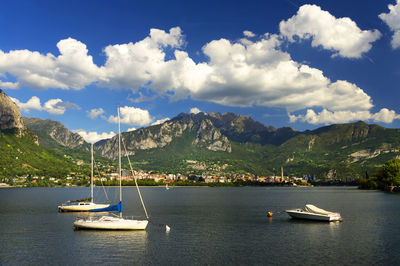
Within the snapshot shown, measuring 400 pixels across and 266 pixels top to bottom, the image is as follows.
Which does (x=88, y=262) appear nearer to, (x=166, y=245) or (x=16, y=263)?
(x=16, y=263)

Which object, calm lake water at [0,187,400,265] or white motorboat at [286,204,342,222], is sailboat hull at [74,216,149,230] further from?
white motorboat at [286,204,342,222]

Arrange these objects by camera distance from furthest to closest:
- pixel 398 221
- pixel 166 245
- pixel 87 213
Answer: pixel 87 213 < pixel 398 221 < pixel 166 245

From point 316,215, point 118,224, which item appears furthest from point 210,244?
point 316,215

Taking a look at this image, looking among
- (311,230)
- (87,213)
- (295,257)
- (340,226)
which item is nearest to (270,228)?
(311,230)

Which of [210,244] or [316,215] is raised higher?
[316,215]

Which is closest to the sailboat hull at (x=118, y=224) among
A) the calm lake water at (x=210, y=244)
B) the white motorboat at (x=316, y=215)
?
the calm lake water at (x=210, y=244)

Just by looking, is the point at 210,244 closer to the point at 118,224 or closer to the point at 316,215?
the point at 118,224

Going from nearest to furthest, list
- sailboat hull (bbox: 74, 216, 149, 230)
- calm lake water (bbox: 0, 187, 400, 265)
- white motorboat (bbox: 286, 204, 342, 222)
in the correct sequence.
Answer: calm lake water (bbox: 0, 187, 400, 265) < sailboat hull (bbox: 74, 216, 149, 230) < white motorboat (bbox: 286, 204, 342, 222)

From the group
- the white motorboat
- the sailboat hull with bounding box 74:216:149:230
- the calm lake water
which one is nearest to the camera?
the calm lake water

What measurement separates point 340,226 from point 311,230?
30.3 ft

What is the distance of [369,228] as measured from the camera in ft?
226

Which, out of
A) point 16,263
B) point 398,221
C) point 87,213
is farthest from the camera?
point 87,213

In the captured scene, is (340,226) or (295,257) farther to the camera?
(340,226)

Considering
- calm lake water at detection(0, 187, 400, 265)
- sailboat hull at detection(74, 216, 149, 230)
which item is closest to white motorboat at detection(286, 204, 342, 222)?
calm lake water at detection(0, 187, 400, 265)
